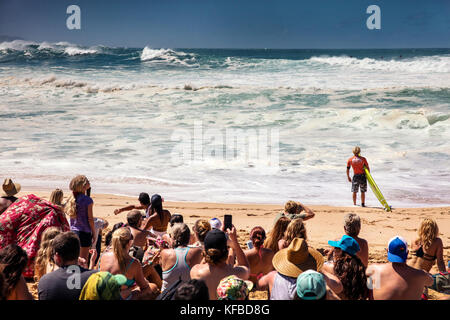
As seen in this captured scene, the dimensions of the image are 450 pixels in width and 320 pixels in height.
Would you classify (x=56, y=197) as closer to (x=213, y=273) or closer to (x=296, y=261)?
(x=213, y=273)

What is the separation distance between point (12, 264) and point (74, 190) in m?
1.93

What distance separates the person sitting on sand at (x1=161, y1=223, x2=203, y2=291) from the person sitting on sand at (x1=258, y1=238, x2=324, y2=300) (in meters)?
0.66

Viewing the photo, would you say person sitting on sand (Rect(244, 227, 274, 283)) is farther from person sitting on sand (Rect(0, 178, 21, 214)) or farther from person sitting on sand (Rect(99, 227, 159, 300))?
person sitting on sand (Rect(0, 178, 21, 214))

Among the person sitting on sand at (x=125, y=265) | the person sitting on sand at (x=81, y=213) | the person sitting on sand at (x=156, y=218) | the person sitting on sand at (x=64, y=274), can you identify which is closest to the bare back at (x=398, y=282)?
the person sitting on sand at (x=125, y=265)

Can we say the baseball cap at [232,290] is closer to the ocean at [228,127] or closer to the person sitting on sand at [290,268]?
the person sitting on sand at [290,268]

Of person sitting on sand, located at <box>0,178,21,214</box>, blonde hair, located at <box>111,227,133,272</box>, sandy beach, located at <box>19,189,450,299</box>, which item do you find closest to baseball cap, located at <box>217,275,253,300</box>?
blonde hair, located at <box>111,227,133,272</box>

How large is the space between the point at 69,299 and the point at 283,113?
62.7ft

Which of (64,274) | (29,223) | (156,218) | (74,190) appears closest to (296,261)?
(64,274)

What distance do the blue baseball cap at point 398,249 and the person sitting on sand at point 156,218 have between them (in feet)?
9.47

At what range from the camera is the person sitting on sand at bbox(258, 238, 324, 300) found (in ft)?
10.7

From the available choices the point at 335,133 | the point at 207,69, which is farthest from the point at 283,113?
the point at 207,69

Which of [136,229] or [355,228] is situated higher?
[355,228]

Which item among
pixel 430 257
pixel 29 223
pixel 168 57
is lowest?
pixel 430 257

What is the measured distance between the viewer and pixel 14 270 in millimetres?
3084
